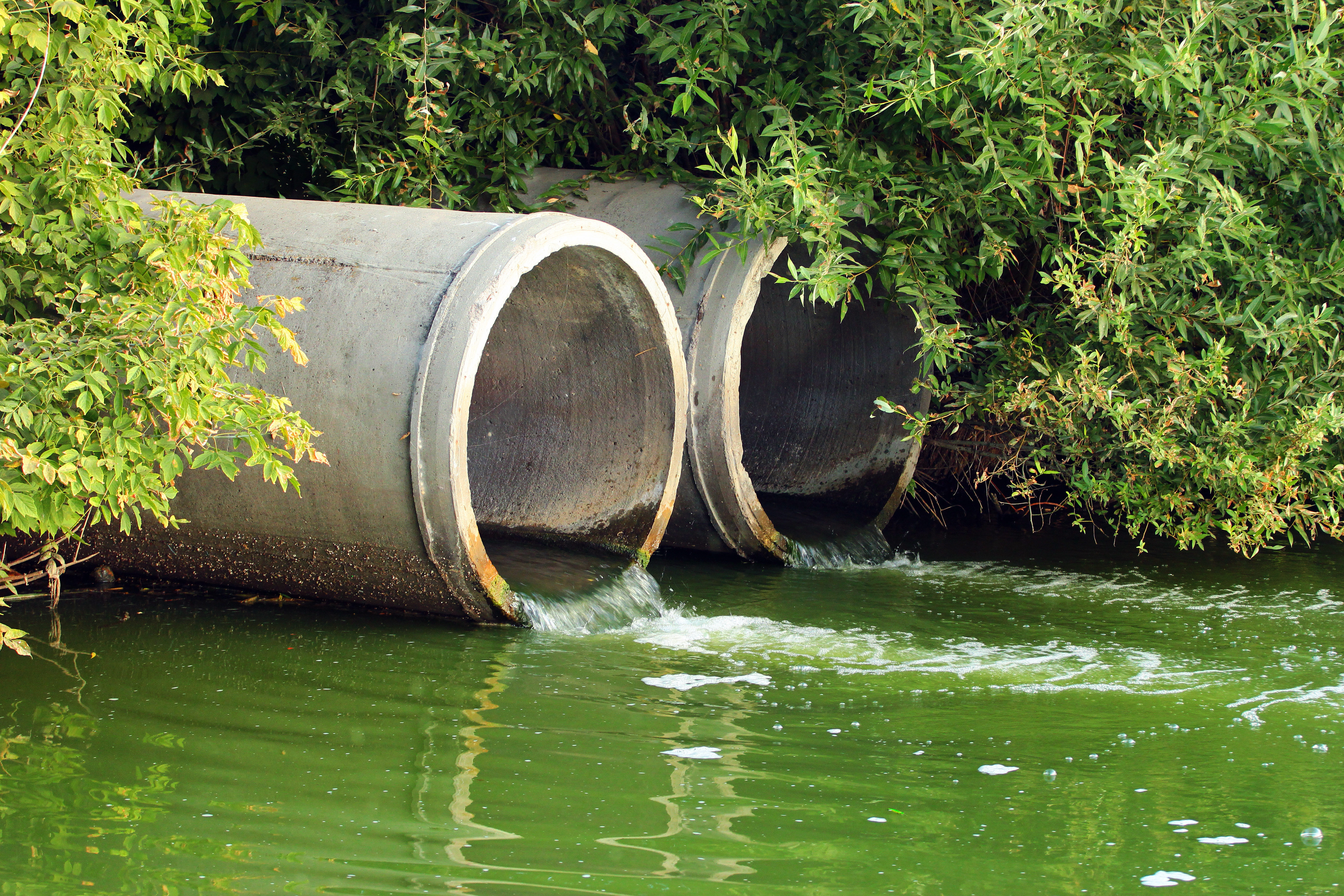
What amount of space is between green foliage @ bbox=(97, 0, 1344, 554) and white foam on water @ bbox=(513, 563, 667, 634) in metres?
1.67

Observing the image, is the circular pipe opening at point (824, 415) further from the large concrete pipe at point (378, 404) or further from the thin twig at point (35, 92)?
the thin twig at point (35, 92)

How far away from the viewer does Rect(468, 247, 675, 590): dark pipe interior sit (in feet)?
21.8

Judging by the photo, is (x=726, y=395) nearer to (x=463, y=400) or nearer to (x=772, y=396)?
(x=463, y=400)

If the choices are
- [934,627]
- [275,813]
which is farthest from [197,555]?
[934,627]

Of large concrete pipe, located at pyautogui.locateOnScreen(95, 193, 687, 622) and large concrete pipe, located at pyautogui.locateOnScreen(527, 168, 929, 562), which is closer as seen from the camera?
large concrete pipe, located at pyautogui.locateOnScreen(95, 193, 687, 622)

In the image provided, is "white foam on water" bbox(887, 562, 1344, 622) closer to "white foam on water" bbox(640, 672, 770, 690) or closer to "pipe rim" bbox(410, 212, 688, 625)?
"white foam on water" bbox(640, 672, 770, 690)

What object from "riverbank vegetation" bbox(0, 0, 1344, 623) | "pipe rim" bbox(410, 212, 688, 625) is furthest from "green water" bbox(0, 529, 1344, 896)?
"riverbank vegetation" bbox(0, 0, 1344, 623)

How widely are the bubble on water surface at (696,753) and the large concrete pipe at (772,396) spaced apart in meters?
2.98

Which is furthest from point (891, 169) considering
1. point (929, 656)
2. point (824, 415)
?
point (929, 656)

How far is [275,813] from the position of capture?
3473 mm

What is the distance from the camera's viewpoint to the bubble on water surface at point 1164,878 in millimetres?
3168

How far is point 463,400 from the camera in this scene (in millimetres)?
5293

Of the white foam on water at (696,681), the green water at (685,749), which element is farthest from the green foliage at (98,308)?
the white foam on water at (696,681)

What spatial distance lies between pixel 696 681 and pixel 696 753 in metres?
0.88
